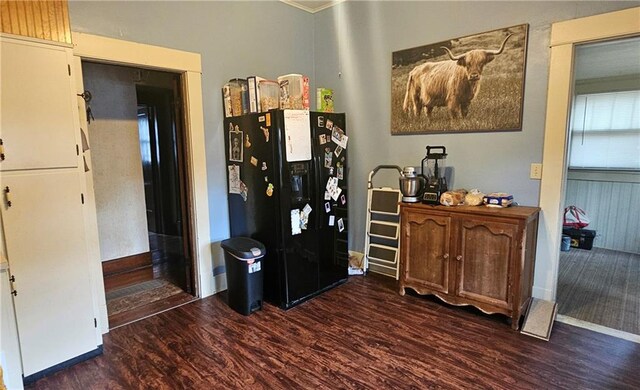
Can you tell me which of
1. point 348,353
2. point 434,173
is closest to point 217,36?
point 434,173

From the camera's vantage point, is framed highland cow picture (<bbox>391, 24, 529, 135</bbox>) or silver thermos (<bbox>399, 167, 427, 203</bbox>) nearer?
framed highland cow picture (<bbox>391, 24, 529, 135</bbox>)

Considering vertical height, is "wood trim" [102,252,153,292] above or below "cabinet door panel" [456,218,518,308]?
below

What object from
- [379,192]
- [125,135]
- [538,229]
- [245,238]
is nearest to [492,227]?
[538,229]

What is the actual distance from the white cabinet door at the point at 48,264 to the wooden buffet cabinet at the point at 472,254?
2530mm

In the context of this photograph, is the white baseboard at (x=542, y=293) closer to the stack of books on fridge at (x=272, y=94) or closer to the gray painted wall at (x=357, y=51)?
the gray painted wall at (x=357, y=51)

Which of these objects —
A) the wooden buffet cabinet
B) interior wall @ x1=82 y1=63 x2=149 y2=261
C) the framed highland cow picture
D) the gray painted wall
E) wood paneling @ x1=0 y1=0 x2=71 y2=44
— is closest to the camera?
wood paneling @ x1=0 y1=0 x2=71 y2=44

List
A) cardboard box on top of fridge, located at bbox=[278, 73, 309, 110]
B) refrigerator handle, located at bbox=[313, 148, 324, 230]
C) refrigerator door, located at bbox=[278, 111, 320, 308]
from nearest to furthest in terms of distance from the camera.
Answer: refrigerator door, located at bbox=[278, 111, 320, 308] < cardboard box on top of fridge, located at bbox=[278, 73, 309, 110] < refrigerator handle, located at bbox=[313, 148, 324, 230]

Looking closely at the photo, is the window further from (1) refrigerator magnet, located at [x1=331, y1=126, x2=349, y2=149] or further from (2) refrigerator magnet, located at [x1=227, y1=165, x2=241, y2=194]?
(2) refrigerator magnet, located at [x1=227, y1=165, x2=241, y2=194]

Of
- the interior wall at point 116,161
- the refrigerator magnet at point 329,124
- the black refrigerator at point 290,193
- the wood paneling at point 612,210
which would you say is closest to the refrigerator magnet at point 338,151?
the black refrigerator at point 290,193

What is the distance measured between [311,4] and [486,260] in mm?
3278

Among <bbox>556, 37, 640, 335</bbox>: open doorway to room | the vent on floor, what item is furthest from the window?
the vent on floor

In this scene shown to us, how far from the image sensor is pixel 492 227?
2.64m

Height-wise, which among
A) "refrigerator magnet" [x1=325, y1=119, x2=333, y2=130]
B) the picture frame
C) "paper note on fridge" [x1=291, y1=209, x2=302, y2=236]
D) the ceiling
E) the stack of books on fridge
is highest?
the ceiling

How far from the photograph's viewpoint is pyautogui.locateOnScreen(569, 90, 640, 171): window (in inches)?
179
